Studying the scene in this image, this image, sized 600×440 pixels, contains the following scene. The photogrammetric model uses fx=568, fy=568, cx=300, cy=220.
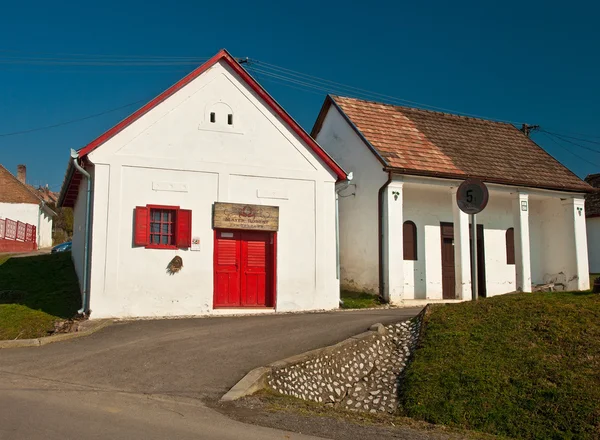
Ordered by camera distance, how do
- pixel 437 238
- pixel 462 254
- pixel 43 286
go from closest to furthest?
pixel 43 286
pixel 462 254
pixel 437 238

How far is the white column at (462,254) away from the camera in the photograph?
18.0 m

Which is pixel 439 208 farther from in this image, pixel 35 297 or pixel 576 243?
pixel 35 297

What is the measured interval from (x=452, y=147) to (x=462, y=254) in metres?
4.17

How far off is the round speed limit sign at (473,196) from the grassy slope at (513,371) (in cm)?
194

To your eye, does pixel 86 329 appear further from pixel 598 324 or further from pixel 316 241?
pixel 598 324

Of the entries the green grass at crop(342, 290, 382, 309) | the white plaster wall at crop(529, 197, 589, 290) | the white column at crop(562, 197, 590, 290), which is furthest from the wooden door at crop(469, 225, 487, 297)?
the green grass at crop(342, 290, 382, 309)

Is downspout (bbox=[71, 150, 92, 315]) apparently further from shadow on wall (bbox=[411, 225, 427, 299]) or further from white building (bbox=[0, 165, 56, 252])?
white building (bbox=[0, 165, 56, 252])

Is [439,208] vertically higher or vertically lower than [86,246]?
higher

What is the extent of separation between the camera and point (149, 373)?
8.55 metres

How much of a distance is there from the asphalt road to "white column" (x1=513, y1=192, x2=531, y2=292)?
7.63m

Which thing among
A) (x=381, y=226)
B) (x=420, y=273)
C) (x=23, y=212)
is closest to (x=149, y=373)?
(x=381, y=226)

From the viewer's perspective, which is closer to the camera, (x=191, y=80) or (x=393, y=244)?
(x=191, y=80)

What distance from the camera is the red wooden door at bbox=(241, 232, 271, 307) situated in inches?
589

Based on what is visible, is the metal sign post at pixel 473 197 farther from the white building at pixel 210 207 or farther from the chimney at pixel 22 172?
the chimney at pixel 22 172
